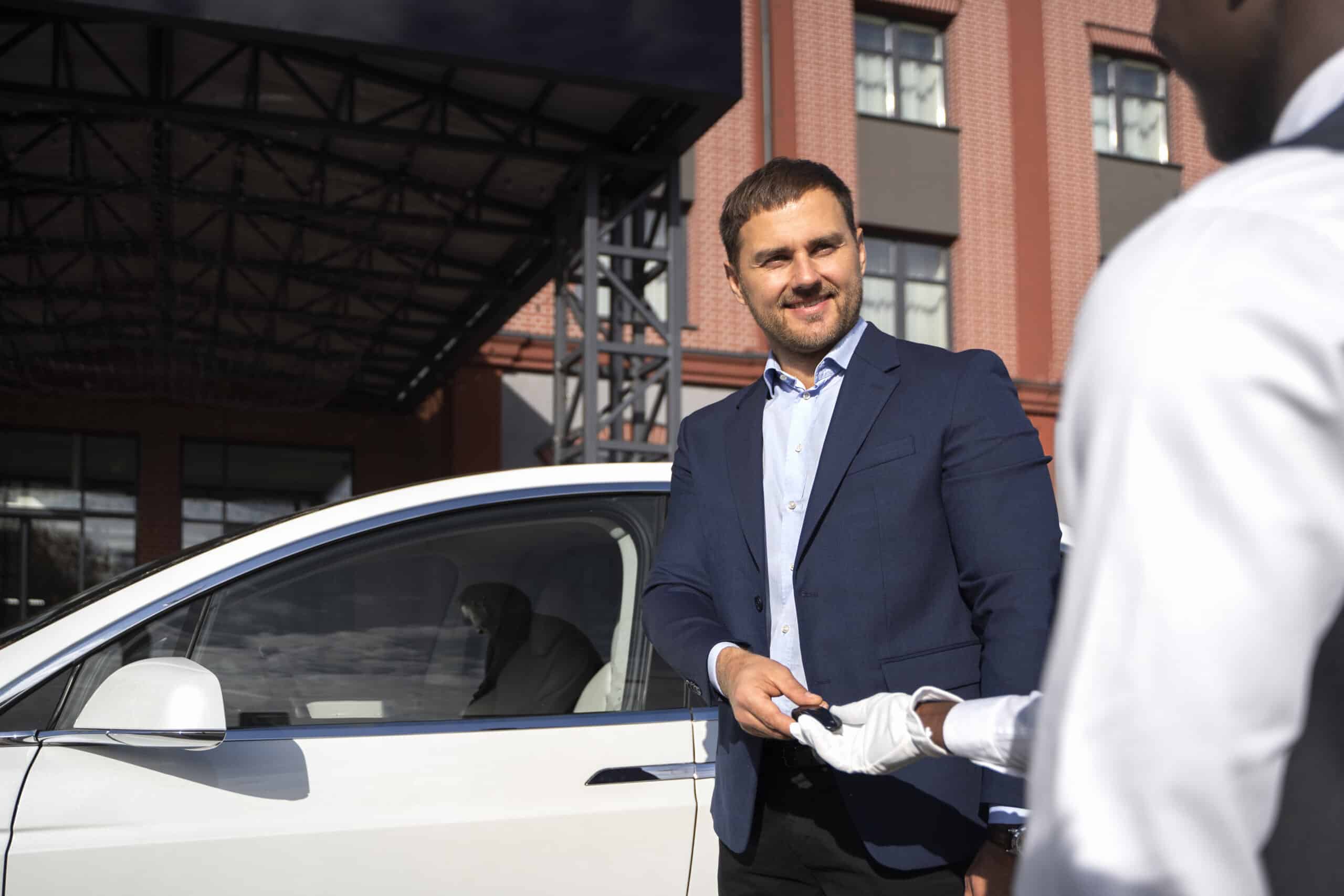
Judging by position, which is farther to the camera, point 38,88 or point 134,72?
point 134,72

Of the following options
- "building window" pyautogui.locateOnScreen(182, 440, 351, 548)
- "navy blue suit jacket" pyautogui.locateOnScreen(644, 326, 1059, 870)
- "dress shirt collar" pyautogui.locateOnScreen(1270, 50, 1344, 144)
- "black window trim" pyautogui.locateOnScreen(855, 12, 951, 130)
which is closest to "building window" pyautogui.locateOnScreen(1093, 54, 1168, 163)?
"black window trim" pyautogui.locateOnScreen(855, 12, 951, 130)

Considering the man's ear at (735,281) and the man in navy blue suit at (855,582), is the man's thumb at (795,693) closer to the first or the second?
the man in navy blue suit at (855,582)

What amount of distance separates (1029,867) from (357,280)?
11.7 m

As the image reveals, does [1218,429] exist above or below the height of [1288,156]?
below

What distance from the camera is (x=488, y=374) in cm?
1345

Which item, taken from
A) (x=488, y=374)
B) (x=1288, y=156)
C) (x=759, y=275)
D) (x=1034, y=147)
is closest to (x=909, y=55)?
(x=1034, y=147)

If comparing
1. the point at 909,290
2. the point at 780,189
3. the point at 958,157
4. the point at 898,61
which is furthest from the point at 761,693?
the point at 898,61

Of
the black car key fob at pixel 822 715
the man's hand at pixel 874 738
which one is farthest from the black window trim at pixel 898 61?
the man's hand at pixel 874 738

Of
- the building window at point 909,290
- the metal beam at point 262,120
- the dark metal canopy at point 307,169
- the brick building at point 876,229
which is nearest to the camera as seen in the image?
the dark metal canopy at point 307,169

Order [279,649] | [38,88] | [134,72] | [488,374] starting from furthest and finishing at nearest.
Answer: [488,374] → [134,72] → [38,88] → [279,649]

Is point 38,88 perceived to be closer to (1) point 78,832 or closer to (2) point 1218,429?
(1) point 78,832

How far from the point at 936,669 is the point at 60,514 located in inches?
519

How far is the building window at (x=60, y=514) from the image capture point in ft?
42.0

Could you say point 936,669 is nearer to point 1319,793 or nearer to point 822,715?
point 822,715
